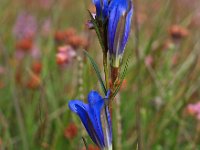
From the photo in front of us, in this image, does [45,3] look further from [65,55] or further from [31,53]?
[65,55]

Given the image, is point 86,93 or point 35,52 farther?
point 35,52

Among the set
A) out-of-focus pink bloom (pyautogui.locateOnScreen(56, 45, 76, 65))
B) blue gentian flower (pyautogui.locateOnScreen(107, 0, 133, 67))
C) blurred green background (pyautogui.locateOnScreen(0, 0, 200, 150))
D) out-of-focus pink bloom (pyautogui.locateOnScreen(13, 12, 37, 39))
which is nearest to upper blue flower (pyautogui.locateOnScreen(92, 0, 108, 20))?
blue gentian flower (pyautogui.locateOnScreen(107, 0, 133, 67))

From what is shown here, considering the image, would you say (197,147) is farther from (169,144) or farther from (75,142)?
(75,142)

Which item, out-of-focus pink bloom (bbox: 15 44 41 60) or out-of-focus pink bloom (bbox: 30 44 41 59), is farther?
out-of-focus pink bloom (bbox: 30 44 41 59)

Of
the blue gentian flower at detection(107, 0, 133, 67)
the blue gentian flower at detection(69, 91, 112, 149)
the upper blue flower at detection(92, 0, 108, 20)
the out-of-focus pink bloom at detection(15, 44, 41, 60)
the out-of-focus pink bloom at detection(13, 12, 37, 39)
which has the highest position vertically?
the out-of-focus pink bloom at detection(13, 12, 37, 39)

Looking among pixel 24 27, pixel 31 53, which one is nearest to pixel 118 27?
pixel 31 53

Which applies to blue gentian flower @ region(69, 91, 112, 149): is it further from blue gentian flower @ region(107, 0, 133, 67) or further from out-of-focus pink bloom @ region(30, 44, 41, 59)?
out-of-focus pink bloom @ region(30, 44, 41, 59)

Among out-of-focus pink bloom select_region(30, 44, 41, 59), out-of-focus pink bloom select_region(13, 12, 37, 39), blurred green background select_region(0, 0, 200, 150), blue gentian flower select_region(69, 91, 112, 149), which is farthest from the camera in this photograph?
out-of-focus pink bloom select_region(13, 12, 37, 39)
